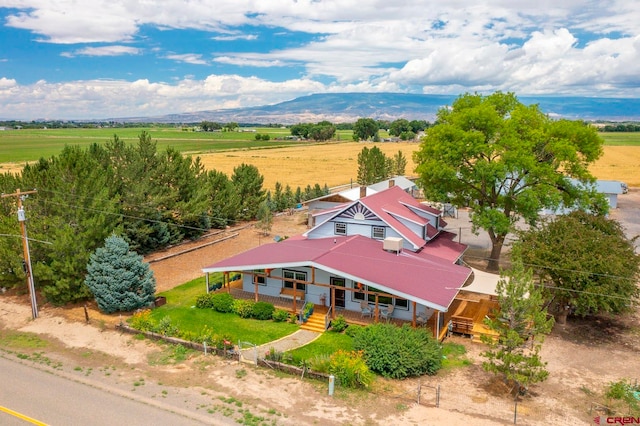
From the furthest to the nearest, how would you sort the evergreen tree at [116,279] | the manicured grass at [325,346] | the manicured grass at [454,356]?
the evergreen tree at [116,279], the manicured grass at [325,346], the manicured grass at [454,356]

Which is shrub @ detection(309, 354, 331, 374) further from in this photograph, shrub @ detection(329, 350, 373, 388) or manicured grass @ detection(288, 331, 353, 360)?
manicured grass @ detection(288, 331, 353, 360)

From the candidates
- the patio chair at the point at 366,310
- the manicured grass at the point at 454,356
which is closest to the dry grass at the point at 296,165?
the patio chair at the point at 366,310

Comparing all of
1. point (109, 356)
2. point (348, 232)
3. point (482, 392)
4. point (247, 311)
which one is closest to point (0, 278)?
point (109, 356)

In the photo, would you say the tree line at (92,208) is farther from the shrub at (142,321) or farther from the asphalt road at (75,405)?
the asphalt road at (75,405)

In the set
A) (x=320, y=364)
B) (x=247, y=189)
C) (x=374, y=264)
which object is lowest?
(x=320, y=364)

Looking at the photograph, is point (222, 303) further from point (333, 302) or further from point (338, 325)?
point (338, 325)

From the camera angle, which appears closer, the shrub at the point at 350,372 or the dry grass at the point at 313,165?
the shrub at the point at 350,372

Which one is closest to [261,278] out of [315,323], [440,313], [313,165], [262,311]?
[262,311]
